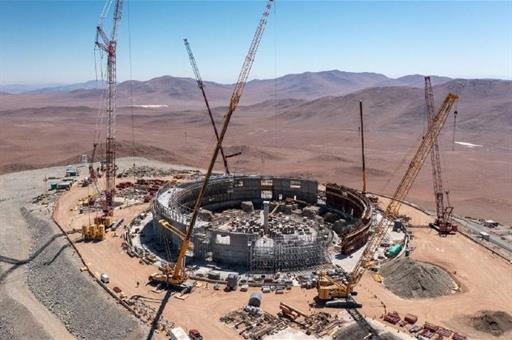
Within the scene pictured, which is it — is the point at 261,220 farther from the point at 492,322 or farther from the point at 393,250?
the point at 492,322

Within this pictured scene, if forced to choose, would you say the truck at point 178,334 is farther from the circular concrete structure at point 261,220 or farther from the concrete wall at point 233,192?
the concrete wall at point 233,192

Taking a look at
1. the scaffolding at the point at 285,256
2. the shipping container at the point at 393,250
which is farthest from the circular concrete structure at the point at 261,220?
the shipping container at the point at 393,250

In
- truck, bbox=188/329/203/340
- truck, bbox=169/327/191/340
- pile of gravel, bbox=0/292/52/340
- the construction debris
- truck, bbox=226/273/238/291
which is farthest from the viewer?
→ truck, bbox=226/273/238/291

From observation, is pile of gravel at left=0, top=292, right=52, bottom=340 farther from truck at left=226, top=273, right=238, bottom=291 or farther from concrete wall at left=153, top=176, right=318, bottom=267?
concrete wall at left=153, top=176, right=318, bottom=267

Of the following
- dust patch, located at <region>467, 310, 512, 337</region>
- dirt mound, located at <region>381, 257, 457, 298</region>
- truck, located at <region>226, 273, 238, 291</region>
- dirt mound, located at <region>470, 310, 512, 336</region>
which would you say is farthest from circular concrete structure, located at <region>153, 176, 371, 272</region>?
dirt mound, located at <region>470, 310, 512, 336</region>

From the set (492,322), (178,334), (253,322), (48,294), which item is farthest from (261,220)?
(492,322)
